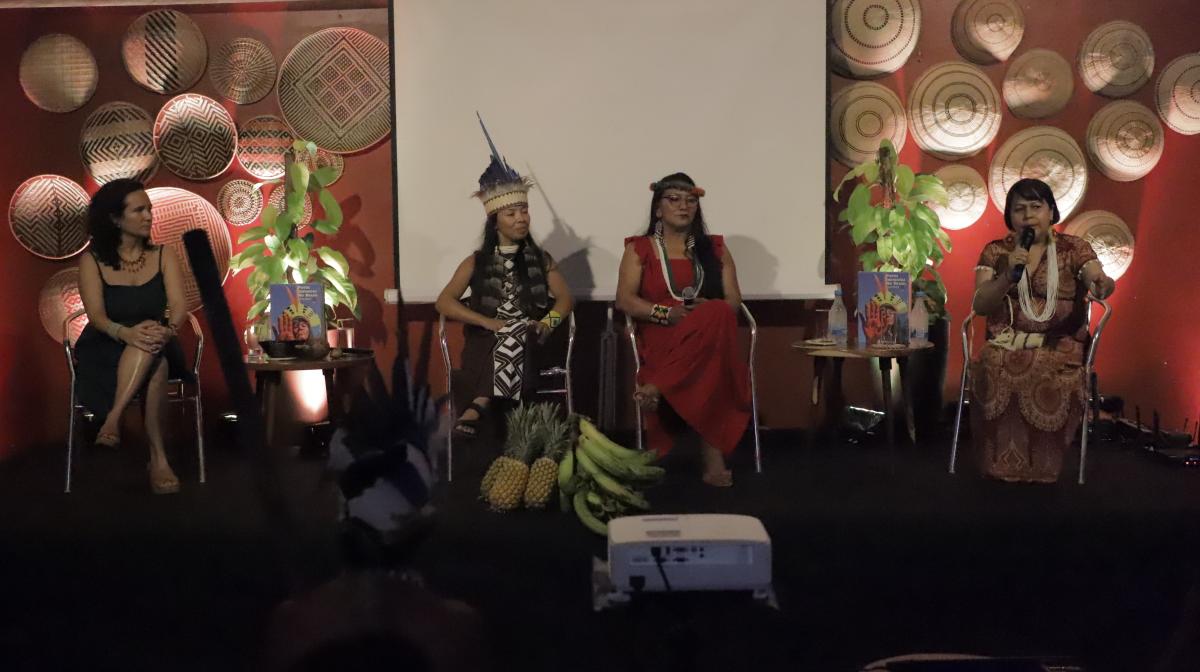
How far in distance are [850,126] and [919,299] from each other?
1177 millimetres

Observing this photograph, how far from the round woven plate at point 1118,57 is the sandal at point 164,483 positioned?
4773 millimetres

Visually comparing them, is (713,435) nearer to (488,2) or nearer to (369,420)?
(488,2)

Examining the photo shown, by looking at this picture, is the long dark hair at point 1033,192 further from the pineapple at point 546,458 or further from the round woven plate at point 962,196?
the pineapple at point 546,458

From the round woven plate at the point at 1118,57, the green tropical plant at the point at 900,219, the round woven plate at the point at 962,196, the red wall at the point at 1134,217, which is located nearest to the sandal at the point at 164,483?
the green tropical plant at the point at 900,219

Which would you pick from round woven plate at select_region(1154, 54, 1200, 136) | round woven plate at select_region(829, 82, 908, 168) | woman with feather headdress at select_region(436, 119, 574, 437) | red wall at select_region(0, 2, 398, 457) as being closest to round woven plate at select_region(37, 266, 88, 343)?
red wall at select_region(0, 2, 398, 457)

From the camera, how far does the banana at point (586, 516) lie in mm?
3145

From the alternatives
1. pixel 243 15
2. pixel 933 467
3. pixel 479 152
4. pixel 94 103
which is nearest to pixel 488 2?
pixel 479 152

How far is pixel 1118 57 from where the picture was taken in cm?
502

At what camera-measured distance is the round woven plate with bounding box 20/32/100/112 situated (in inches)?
195

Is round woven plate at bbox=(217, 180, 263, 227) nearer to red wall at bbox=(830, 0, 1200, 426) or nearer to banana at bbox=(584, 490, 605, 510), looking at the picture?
banana at bbox=(584, 490, 605, 510)

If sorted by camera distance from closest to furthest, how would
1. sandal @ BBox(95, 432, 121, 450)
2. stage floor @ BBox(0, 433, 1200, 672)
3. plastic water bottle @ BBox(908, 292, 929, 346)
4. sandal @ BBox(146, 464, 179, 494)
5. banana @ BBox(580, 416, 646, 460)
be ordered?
stage floor @ BBox(0, 433, 1200, 672) < banana @ BBox(580, 416, 646, 460) < sandal @ BBox(95, 432, 121, 450) < sandal @ BBox(146, 464, 179, 494) < plastic water bottle @ BBox(908, 292, 929, 346)

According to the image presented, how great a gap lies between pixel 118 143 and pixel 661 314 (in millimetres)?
2979

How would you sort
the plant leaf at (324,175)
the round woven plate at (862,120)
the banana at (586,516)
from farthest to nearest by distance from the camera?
1. the round woven plate at (862,120)
2. the plant leaf at (324,175)
3. the banana at (586,516)

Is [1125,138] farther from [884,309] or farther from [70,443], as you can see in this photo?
[70,443]
